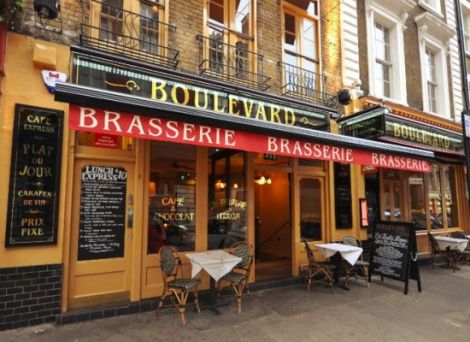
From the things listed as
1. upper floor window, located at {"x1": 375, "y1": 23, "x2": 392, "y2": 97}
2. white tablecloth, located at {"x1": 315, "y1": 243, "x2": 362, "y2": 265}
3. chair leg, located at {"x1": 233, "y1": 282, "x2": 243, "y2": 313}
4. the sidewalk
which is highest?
upper floor window, located at {"x1": 375, "y1": 23, "x2": 392, "y2": 97}

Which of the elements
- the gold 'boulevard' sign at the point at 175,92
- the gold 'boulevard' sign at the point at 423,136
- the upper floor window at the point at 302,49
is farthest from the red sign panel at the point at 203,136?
the upper floor window at the point at 302,49

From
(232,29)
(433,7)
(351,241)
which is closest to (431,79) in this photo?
(433,7)

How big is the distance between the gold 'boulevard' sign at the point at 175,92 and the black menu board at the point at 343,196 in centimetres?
150

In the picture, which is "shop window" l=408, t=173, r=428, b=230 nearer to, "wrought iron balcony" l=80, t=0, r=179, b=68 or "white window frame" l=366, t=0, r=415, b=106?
"white window frame" l=366, t=0, r=415, b=106

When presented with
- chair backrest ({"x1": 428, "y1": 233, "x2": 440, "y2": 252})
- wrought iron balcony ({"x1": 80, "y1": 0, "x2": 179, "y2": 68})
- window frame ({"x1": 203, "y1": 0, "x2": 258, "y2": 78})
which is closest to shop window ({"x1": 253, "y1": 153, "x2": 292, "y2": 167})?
window frame ({"x1": 203, "y1": 0, "x2": 258, "y2": 78})

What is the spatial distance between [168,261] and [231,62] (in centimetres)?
417

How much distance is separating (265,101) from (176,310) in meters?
4.30

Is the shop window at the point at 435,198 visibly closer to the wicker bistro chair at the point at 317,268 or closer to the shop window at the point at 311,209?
the shop window at the point at 311,209

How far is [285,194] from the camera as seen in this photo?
9891mm

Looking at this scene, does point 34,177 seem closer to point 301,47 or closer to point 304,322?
point 304,322

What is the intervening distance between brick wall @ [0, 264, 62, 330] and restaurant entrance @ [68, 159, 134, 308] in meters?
0.27

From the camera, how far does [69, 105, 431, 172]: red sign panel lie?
3863mm

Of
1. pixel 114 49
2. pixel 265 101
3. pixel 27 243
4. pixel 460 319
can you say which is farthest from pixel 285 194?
pixel 27 243

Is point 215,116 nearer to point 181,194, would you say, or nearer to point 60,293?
point 181,194
